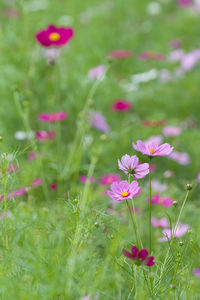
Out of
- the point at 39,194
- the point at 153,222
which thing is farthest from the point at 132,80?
the point at 153,222

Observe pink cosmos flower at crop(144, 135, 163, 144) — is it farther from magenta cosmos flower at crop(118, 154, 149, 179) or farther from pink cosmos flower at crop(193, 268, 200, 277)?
magenta cosmos flower at crop(118, 154, 149, 179)

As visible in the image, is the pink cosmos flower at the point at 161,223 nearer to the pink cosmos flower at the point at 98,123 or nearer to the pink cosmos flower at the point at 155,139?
the pink cosmos flower at the point at 155,139

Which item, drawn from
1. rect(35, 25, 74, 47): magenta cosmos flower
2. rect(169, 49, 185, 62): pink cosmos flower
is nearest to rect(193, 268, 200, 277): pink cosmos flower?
rect(35, 25, 74, 47): magenta cosmos flower

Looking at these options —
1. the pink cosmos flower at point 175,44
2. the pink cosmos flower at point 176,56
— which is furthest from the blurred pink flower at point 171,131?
the pink cosmos flower at point 175,44

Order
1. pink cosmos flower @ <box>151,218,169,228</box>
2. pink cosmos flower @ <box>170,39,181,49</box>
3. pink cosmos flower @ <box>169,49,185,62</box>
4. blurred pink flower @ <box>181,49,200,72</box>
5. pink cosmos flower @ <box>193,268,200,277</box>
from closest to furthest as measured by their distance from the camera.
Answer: pink cosmos flower @ <box>193,268,200,277</box>, pink cosmos flower @ <box>151,218,169,228</box>, blurred pink flower @ <box>181,49,200,72</box>, pink cosmos flower @ <box>169,49,185,62</box>, pink cosmos flower @ <box>170,39,181,49</box>

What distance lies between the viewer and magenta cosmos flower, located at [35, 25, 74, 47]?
1569 mm

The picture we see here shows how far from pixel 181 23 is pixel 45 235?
3781mm

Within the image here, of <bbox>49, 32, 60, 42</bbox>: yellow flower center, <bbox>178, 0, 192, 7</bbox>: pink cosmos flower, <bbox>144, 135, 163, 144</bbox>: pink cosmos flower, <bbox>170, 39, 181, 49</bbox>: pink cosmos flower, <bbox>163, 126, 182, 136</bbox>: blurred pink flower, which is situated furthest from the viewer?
<bbox>178, 0, 192, 7</bbox>: pink cosmos flower

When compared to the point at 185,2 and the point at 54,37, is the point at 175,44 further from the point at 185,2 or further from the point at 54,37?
the point at 54,37

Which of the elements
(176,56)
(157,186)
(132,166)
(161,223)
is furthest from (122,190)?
(176,56)

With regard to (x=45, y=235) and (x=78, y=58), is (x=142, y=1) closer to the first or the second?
(x=78, y=58)

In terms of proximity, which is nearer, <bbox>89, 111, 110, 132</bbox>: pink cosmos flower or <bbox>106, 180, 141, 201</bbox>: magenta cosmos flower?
<bbox>106, 180, 141, 201</bbox>: magenta cosmos flower

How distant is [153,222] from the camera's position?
1495 mm

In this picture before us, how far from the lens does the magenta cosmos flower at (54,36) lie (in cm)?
157
